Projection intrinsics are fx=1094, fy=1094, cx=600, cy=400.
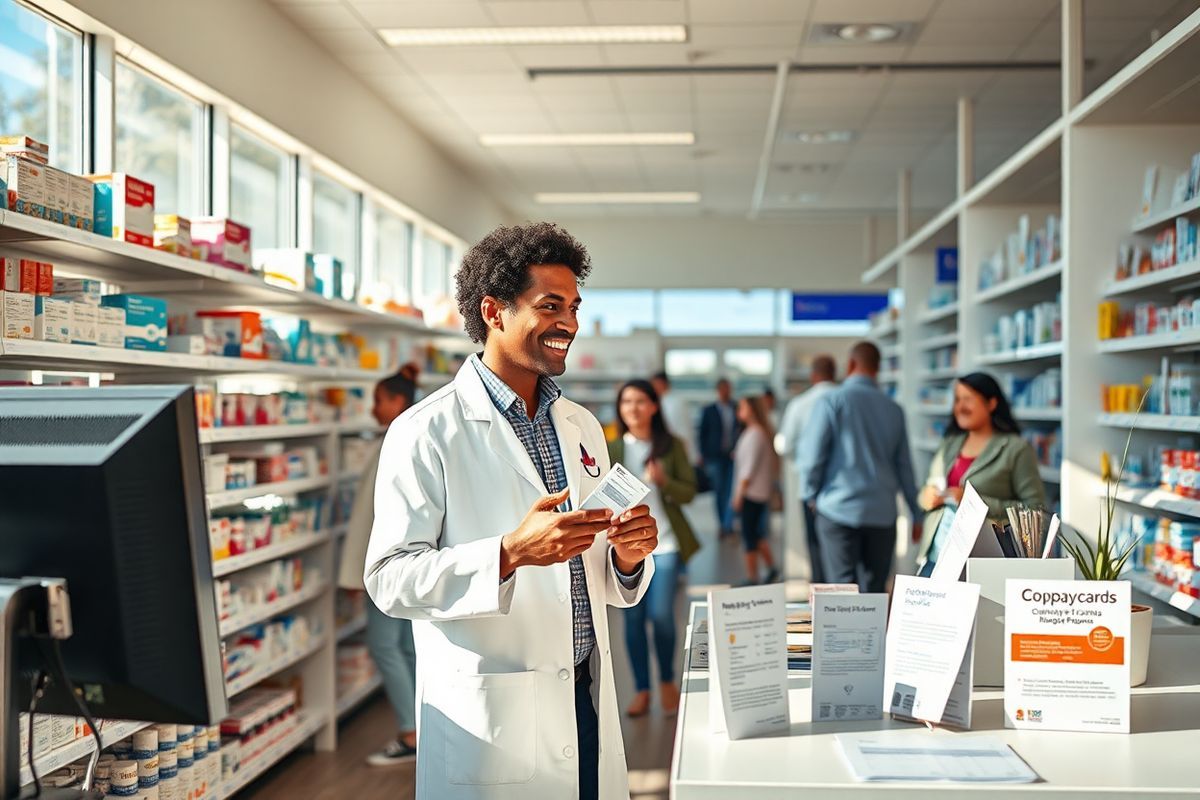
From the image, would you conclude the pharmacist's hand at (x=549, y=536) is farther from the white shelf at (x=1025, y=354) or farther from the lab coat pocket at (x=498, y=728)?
the white shelf at (x=1025, y=354)

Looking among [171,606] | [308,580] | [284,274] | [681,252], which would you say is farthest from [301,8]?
[681,252]

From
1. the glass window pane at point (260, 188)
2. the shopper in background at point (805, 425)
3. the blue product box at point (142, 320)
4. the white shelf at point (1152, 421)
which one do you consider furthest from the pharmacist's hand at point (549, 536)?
the shopper in background at point (805, 425)

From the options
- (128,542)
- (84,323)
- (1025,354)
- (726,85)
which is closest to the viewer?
(128,542)

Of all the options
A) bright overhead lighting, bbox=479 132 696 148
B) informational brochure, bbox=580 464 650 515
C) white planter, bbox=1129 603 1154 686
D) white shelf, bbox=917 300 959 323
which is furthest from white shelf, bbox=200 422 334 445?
white shelf, bbox=917 300 959 323

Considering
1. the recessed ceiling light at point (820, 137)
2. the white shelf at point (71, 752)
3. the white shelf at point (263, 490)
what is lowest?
the white shelf at point (71, 752)

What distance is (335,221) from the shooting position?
7430mm

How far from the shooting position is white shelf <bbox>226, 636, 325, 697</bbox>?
4.18 metres

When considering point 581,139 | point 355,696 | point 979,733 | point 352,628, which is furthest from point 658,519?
point 581,139

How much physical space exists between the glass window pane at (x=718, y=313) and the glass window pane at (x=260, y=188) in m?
8.11

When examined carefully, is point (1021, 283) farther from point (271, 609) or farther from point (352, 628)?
point (271, 609)

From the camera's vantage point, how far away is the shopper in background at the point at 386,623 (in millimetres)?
4816

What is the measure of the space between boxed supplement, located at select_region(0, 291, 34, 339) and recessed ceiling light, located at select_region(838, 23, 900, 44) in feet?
15.3

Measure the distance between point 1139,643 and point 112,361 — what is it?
280 centimetres

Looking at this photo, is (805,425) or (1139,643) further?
(805,425)
